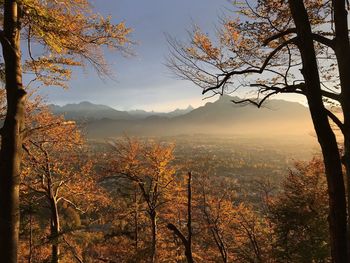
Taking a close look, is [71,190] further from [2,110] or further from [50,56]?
[50,56]

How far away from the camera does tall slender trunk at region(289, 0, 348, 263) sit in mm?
3479

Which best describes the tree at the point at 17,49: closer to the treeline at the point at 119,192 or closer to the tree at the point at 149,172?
the treeline at the point at 119,192

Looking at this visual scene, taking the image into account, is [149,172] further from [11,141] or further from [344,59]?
[344,59]

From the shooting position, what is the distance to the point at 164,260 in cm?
1816

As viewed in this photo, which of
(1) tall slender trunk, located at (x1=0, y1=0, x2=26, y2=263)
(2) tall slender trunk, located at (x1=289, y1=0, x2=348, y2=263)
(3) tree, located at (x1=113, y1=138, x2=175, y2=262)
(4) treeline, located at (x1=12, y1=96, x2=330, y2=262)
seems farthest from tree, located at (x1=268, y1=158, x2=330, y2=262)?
(1) tall slender trunk, located at (x1=0, y1=0, x2=26, y2=263)

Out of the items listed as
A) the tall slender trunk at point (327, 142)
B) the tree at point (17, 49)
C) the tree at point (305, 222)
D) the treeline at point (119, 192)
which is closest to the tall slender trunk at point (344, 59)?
the tall slender trunk at point (327, 142)

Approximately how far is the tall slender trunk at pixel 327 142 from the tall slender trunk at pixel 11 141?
153 inches

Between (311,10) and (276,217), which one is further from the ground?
(311,10)

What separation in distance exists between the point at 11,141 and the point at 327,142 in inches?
161

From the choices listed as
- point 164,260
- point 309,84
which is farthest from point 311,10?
point 164,260

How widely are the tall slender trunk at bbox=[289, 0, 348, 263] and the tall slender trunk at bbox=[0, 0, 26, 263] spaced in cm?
388

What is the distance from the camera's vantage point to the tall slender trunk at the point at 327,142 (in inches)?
137

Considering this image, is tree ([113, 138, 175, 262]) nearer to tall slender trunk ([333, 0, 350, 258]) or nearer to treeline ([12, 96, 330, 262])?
treeline ([12, 96, 330, 262])

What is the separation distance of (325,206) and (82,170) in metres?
12.1
